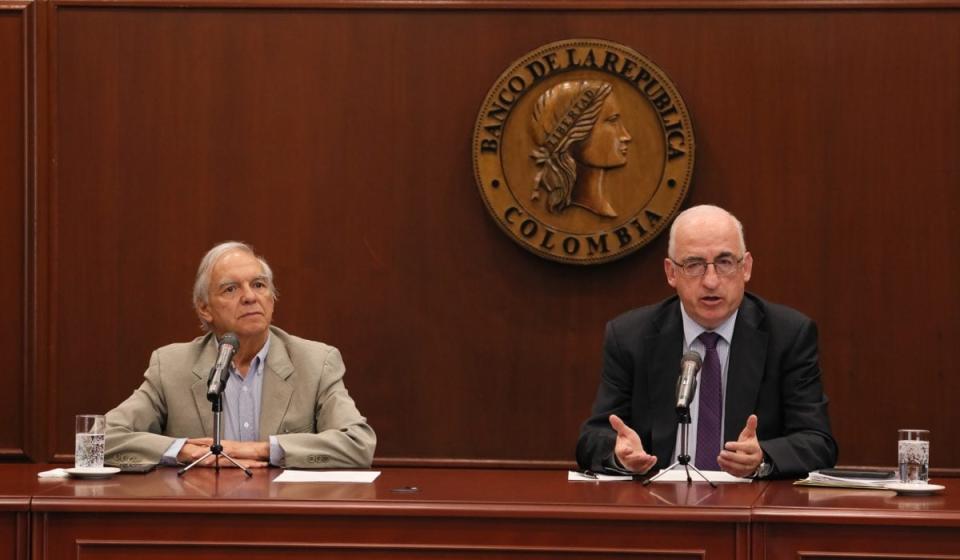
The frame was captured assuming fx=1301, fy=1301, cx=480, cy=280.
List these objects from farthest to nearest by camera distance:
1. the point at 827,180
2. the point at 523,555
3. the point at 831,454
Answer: the point at 827,180 → the point at 831,454 → the point at 523,555

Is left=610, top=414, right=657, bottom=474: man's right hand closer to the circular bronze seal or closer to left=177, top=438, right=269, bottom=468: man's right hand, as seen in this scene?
left=177, top=438, right=269, bottom=468: man's right hand

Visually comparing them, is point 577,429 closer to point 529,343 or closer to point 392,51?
point 529,343

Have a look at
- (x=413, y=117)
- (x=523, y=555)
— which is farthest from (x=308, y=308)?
(x=523, y=555)

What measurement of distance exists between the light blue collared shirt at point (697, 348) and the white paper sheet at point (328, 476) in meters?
0.90

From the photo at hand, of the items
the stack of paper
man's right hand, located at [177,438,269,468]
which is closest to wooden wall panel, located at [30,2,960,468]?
man's right hand, located at [177,438,269,468]

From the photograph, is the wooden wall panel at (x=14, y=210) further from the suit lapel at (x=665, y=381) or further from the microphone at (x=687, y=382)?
the microphone at (x=687, y=382)

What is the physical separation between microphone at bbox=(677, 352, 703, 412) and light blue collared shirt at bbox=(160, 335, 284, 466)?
4.86ft

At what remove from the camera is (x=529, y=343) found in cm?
507

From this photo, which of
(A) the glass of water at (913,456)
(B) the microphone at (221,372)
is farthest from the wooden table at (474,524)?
(B) the microphone at (221,372)

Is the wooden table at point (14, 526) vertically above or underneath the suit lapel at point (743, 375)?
underneath

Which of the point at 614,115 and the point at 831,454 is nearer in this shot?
the point at 831,454

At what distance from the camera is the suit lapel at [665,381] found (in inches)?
146

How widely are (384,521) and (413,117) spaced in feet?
8.04

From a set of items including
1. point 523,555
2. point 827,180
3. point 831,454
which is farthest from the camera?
point 827,180
